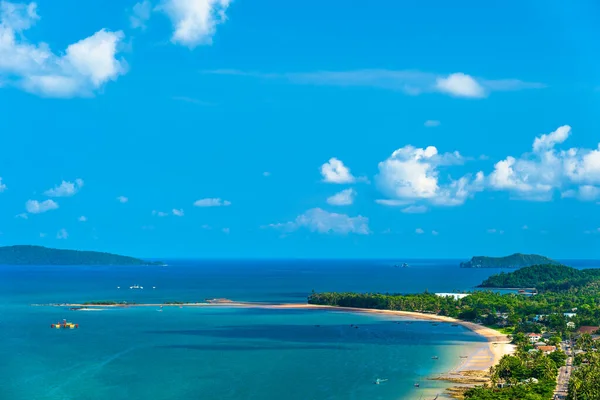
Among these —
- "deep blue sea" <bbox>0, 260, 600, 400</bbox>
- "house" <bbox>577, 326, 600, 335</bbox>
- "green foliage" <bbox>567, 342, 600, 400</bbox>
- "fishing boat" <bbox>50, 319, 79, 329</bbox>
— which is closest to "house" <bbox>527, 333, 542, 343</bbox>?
"house" <bbox>577, 326, 600, 335</bbox>

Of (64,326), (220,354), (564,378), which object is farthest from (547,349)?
(64,326)

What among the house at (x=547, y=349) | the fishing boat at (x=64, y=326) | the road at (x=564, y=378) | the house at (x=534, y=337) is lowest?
the road at (x=564, y=378)

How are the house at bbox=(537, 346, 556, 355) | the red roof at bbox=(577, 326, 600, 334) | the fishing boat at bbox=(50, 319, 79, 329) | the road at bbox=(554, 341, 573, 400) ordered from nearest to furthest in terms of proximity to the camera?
1. the road at bbox=(554, 341, 573, 400)
2. the house at bbox=(537, 346, 556, 355)
3. the red roof at bbox=(577, 326, 600, 334)
4. the fishing boat at bbox=(50, 319, 79, 329)

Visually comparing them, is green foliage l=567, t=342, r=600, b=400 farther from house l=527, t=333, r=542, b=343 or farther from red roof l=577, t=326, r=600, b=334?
red roof l=577, t=326, r=600, b=334

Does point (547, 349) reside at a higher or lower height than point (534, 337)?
lower

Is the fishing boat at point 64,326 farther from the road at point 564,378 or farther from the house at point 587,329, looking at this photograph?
the house at point 587,329

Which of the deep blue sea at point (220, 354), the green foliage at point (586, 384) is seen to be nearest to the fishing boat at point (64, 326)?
→ the deep blue sea at point (220, 354)

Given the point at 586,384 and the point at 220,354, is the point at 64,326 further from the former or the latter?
the point at 586,384

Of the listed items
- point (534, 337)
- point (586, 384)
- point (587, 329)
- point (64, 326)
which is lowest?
point (586, 384)

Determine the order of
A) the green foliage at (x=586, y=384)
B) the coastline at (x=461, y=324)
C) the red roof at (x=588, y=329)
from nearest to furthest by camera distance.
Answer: the green foliage at (x=586, y=384) → the coastline at (x=461, y=324) → the red roof at (x=588, y=329)

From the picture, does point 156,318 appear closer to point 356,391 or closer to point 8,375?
point 8,375

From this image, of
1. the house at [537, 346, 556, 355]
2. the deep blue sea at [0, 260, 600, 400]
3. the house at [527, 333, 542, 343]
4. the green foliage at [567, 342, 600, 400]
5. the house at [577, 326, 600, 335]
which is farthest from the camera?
the house at [577, 326, 600, 335]
